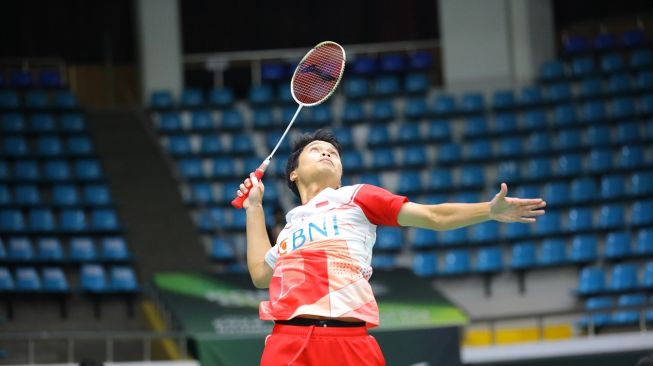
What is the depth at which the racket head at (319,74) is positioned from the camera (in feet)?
16.0

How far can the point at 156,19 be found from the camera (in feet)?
62.2

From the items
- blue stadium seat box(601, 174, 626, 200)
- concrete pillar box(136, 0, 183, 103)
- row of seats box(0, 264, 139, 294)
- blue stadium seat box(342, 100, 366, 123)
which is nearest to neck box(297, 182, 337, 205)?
row of seats box(0, 264, 139, 294)

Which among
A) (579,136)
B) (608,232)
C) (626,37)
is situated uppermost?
(626,37)

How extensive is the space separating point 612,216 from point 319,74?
10.1m

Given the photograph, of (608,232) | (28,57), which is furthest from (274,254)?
(28,57)

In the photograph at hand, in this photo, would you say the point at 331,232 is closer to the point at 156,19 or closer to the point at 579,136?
the point at 579,136

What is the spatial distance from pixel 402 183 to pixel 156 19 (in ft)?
19.1

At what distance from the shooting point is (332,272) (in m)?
4.00

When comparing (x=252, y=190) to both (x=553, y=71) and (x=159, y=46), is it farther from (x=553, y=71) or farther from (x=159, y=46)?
(x=159, y=46)

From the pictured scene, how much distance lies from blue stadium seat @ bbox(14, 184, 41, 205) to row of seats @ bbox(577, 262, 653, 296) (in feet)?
22.7

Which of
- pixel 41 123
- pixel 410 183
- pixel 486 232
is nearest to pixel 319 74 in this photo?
pixel 486 232

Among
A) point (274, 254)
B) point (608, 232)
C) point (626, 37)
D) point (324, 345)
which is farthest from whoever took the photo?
point (626, 37)

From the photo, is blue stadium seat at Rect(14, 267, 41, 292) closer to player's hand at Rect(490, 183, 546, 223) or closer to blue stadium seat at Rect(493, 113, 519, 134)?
blue stadium seat at Rect(493, 113, 519, 134)

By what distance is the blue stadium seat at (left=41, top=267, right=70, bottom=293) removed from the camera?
508 inches
